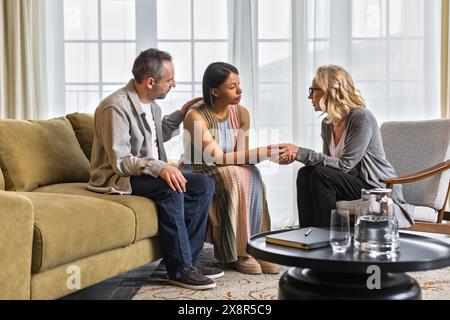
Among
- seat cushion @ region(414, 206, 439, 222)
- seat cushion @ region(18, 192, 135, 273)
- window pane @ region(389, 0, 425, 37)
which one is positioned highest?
window pane @ region(389, 0, 425, 37)

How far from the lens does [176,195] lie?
9.20 ft

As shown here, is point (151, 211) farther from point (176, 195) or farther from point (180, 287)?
point (180, 287)

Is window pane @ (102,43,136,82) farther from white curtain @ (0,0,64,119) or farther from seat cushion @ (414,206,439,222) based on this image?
seat cushion @ (414,206,439,222)

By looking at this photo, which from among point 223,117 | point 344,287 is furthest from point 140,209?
point 344,287

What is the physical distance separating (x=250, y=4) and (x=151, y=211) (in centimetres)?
241

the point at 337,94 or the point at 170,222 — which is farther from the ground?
the point at 337,94

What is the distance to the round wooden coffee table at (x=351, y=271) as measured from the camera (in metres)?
1.70

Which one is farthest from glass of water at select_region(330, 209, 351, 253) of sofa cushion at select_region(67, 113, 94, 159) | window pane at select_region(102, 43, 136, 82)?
window pane at select_region(102, 43, 136, 82)

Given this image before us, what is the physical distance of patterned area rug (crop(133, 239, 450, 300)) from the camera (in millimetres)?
2623

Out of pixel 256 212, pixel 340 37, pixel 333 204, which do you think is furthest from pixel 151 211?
pixel 340 37

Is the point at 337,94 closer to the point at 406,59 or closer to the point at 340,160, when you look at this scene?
the point at 340,160

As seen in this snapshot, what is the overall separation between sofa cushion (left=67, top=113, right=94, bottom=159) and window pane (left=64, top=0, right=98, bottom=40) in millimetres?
1436

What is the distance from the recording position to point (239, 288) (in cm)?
279

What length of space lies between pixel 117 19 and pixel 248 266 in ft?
8.18
